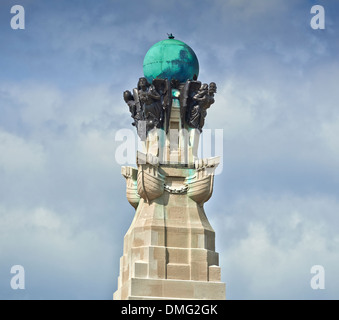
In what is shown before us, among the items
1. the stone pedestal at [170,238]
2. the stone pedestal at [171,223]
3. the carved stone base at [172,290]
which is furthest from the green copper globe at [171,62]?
the carved stone base at [172,290]

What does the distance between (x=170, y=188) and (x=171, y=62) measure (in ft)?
22.7

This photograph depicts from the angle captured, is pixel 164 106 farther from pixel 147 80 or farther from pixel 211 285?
pixel 211 285

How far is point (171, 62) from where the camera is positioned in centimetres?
5828

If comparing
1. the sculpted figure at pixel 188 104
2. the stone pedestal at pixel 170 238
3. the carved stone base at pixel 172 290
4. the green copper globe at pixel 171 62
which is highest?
the green copper globe at pixel 171 62

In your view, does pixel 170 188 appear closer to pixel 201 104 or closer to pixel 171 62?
pixel 201 104

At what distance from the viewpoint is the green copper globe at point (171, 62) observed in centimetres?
5831

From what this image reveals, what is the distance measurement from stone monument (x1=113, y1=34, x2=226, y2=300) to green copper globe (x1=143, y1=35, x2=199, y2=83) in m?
0.05

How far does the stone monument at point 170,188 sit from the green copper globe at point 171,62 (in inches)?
2.1

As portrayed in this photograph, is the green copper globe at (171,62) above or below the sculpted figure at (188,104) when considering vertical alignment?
above

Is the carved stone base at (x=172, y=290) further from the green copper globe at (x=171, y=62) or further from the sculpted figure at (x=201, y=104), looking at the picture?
the green copper globe at (x=171, y=62)

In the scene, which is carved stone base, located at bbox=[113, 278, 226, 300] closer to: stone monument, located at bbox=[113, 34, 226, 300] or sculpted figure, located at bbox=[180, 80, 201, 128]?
stone monument, located at bbox=[113, 34, 226, 300]

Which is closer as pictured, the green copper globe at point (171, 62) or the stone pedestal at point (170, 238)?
the stone pedestal at point (170, 238)

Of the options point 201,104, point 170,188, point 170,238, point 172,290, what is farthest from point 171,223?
point 201,104
